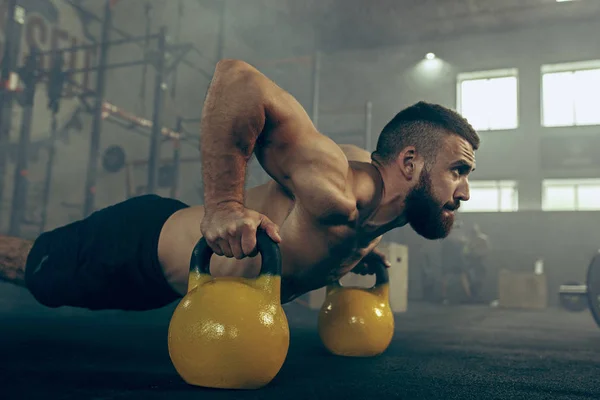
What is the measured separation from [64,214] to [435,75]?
684 cm

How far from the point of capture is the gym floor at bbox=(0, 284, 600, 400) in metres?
1.15

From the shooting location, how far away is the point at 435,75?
380 inches

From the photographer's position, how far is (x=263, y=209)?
1527 millimetres

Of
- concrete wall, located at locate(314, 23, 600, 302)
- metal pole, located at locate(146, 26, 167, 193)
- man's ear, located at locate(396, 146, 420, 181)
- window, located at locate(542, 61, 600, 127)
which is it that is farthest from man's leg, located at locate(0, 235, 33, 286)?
window, located at locate(542, 61, 600, 127)

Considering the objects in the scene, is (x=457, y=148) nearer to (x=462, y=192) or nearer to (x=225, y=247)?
(x=462, y=192)

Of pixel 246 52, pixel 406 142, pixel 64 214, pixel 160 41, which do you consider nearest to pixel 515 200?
pixel 246 52

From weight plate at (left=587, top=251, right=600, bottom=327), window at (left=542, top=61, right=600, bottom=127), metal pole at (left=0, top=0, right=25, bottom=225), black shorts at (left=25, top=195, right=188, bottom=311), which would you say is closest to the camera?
black shorts at (left=25, top=195, right=188, bottom=311)

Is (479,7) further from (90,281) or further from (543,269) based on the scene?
(90,281)

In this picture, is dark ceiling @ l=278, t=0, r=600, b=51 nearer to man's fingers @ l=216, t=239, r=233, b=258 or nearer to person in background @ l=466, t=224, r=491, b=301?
person in background @ l=466, t=224, r=491, b=301

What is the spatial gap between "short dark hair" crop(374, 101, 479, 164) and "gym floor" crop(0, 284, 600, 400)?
24.3 inches

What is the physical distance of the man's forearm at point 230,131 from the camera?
1.32 metres

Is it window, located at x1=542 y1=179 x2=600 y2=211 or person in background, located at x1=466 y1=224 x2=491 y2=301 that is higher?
window, located at x1=542 y1=179 x2=600 y2=211

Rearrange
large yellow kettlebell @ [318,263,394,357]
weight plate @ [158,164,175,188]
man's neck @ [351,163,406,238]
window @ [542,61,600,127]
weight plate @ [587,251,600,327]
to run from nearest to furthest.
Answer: man's neck @ [351,163,406,238] < large yellow kettlebell @ [318,263,394,357] < weight plate @ [587,251,600,327] < weight plate @ [158,164,175,188] < window @ [542,61,600,127]

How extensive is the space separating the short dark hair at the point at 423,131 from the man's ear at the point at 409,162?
15 millimetres
